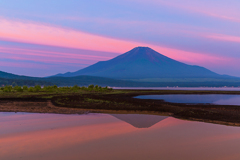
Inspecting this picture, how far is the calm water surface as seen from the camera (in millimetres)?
11883

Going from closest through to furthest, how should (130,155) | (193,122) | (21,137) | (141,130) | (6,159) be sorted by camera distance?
(6,159), (130,155), (21,137), (141,130), (193,122)

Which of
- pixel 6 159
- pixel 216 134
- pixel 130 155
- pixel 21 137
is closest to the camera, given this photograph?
pixel 6 159

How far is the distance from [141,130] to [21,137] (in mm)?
8687

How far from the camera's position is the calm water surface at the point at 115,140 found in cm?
1188

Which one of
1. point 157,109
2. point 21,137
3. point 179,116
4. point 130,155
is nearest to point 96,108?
point 157,109

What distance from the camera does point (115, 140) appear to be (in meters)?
14.6

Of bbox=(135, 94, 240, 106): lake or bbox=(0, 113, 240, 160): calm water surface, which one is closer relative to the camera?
bbox=(0, 113, 240, 160): calm water surface

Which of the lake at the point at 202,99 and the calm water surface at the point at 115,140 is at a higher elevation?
the lake at the point at 202,99

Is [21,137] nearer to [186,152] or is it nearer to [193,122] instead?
[186,152]

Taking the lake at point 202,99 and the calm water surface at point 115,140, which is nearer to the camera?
the calm water surface at point 115,140

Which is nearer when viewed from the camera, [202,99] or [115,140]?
[115,140]

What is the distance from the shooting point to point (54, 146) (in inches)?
512

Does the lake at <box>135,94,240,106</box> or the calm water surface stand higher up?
the lake at <box>135,94,240,106</box>

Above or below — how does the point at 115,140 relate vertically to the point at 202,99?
below
